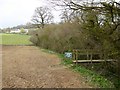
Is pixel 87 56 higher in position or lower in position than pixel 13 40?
higher

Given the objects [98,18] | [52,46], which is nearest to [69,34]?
[52,46]

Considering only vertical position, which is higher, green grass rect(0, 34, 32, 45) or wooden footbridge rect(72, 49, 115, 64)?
wooden footbridge rect(72, 49, 115, 64)

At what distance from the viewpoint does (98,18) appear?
37.4ft

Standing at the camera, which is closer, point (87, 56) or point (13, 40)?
point (87, 56)

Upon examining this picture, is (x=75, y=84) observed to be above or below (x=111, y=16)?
below

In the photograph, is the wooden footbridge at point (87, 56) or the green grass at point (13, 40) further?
the green grass at point (13, 40)

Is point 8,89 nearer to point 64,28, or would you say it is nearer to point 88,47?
point 88,47

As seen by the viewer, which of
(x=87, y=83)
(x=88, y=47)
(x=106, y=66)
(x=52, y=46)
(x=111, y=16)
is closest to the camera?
(x=111, y=16)

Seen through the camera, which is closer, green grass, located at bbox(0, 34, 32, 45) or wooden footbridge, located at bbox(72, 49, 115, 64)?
wooden footbridge, located at bbox(72, 49, 115, 64)

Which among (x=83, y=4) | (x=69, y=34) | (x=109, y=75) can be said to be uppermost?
(x=83, y=4)

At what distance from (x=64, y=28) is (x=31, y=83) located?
1746 centimetres

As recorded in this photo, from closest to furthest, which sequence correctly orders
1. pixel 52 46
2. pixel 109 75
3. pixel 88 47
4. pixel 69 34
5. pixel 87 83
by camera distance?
pixel 87 83 < pixel 109 75 < pixel 88 47 < pixel 69 34 < pixel 52 46

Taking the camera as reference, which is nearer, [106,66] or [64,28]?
[106,66]

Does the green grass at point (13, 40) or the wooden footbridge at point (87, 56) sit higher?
the wooden footbridge at point (87, 56)
